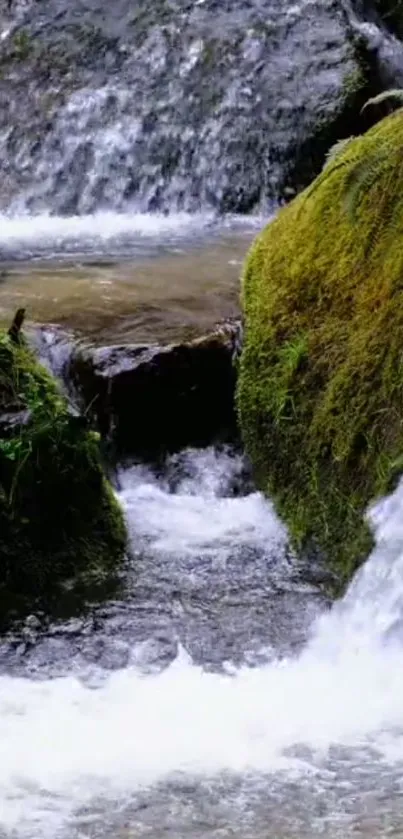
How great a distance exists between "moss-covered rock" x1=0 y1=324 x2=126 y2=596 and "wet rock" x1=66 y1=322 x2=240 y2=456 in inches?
31.2

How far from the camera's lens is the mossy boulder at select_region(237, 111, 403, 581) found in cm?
529

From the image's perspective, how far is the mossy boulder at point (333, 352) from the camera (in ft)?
17.4

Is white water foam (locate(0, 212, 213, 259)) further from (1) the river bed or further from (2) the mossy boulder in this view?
(2) the mossy boulder

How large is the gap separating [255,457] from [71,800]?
8.72 feet

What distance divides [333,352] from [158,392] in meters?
1.11

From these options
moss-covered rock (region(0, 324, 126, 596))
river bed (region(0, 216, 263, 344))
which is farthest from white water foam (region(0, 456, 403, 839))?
river bed (region(0, 216, 263, 344))

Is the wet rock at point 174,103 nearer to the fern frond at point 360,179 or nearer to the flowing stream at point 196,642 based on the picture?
the flowing stream at point 196,642

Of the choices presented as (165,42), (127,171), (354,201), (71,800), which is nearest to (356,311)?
(354,201)

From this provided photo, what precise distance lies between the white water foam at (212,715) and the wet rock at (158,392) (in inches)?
64.9

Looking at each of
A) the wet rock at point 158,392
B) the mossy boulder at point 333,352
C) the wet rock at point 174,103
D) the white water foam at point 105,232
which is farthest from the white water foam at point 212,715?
the wet rock at point 174,103

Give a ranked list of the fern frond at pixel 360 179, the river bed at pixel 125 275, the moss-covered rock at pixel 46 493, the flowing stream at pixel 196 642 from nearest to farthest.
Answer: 1. the flowing stream at pixel 196 642
2. the moss-covered rock at pixel 46 493
3. the fern frond at pixel 360 179
4. the river bed at pixel 125 275

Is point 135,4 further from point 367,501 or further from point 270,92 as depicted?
point 367,501

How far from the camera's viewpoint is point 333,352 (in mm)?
5633

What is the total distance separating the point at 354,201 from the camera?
18.3ft
